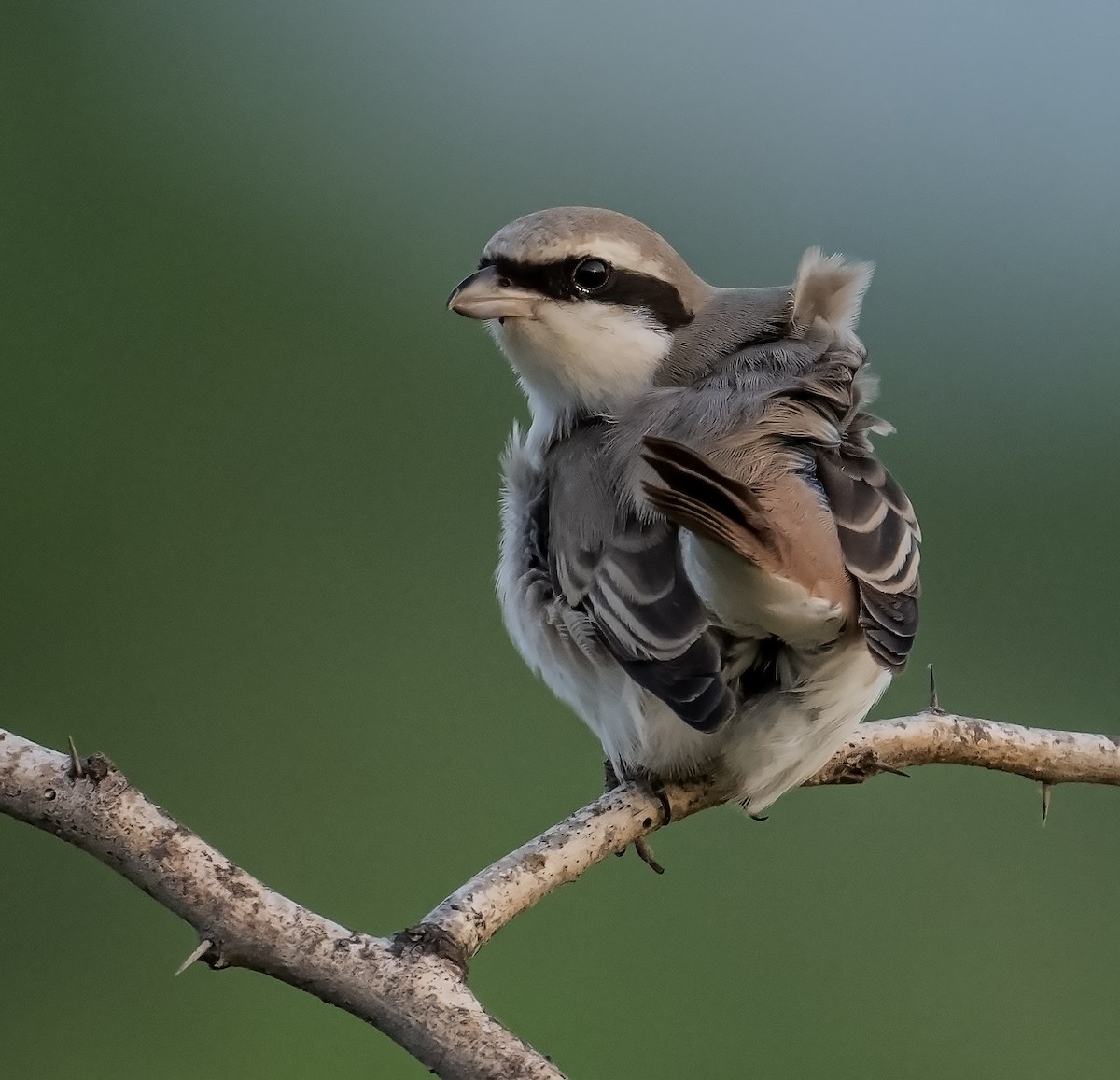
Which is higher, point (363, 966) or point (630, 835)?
point (630, 835)

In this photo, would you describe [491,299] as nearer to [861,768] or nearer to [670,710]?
[670,710]

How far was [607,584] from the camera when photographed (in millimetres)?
1535

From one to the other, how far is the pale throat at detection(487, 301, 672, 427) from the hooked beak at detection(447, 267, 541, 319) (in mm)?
26

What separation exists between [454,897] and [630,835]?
1.35 feet

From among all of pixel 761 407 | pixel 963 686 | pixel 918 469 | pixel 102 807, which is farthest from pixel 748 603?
pixel 918 469

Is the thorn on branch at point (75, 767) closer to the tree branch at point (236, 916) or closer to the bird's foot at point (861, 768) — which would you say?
the tree branch at point (236, 916)

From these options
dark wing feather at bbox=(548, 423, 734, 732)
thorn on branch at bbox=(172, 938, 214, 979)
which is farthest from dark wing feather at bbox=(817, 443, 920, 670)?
thorn on branch at bbox=(172, 938, 214, 979)

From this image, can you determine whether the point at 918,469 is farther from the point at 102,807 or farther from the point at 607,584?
the point at 102,807

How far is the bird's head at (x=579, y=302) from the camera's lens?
1707 millimetres

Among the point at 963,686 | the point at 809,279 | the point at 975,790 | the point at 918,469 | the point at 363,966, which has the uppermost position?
the point at 918,469

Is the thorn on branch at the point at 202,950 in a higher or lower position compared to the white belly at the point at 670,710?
lower

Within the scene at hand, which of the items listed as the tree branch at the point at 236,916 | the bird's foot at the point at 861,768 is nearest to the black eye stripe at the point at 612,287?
the bird's foot at the point at 861,768

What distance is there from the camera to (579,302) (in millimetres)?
1760

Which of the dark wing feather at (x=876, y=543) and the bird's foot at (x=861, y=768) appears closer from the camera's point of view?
the dark wing feather at (x=876, y=543)
